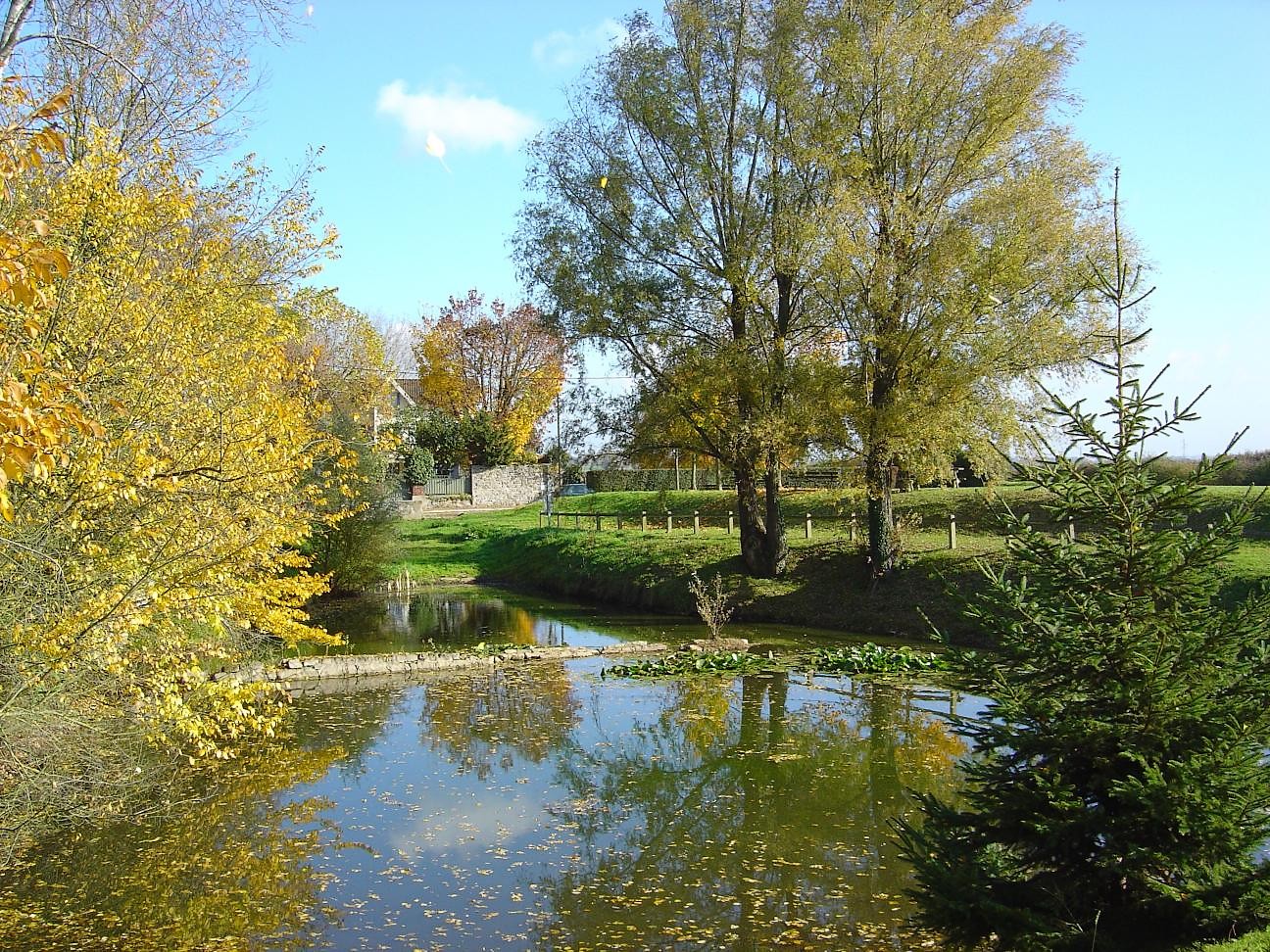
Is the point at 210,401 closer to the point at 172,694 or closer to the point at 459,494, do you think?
the point at 172,694

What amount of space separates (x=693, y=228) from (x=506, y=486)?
95.7 feet

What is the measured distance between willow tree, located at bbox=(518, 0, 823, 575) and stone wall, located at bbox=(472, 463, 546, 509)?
2668 centimetres

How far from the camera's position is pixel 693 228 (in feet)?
77.4

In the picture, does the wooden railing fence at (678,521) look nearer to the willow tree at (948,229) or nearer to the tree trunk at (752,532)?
the tree trunk at (752,532)

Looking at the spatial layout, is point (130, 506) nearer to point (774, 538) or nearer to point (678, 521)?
point (774, 538)

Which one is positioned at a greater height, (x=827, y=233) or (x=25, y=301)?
(x=827, y=233)

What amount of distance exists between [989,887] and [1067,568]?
1807mm

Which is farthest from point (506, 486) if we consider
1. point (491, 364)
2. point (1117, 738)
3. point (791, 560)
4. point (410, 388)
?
point (1117, 738)

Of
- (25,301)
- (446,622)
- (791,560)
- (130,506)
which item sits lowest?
(446,622)

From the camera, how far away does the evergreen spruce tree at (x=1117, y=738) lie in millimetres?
4988

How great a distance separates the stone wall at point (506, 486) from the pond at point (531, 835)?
114ft

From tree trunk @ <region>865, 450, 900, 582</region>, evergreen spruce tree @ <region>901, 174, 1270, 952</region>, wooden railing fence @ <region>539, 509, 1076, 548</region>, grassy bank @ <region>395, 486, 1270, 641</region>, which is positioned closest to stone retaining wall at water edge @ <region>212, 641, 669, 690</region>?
grassy bank @ <region>395, 486, 1270, 641</region>

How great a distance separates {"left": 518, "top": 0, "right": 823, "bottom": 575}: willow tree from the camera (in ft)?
75.8

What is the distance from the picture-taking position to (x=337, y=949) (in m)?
6.76
